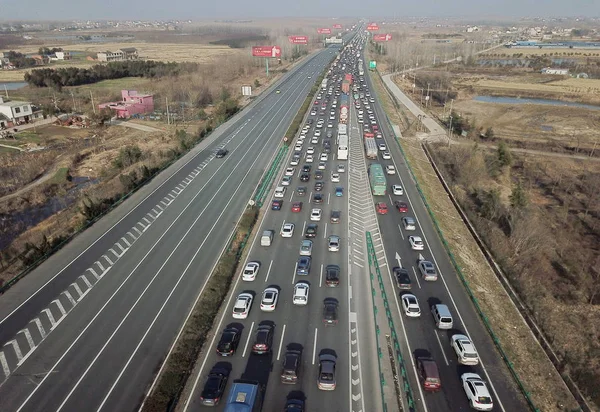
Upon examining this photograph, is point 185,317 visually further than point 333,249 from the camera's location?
No

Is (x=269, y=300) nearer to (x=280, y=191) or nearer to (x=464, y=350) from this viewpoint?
(x=464, y=350)

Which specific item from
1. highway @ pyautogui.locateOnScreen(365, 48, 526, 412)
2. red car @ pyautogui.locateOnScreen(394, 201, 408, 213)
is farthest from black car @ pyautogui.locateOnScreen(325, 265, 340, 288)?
red car @ pyautogui.locateOnScreen(394, 201, 408, 213)

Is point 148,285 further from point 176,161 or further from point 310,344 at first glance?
point 176,161

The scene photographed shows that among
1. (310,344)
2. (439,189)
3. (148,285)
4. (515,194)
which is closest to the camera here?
(310,344)

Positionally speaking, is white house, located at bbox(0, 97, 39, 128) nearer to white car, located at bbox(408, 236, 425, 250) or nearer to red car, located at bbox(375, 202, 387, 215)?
red car, located at bbox(375, 202, 387, 215)

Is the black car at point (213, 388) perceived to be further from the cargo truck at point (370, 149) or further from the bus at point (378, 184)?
the cargo truck at point (370, 149)

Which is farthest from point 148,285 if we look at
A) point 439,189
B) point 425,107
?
point 425,107
